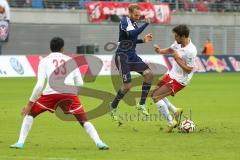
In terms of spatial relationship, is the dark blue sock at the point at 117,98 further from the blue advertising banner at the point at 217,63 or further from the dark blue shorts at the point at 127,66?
the blue advertising banner at the point at 217,63

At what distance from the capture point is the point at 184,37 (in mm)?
15406

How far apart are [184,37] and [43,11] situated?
1175 inches

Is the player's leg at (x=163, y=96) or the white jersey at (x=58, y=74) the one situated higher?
the white jersey at (x=58, y=74)

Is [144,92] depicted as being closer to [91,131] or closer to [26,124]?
[91,131]

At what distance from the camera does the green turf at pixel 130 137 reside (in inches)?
471

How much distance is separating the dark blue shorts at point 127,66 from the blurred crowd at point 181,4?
2670 centimetres

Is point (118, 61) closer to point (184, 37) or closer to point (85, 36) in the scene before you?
point (184, 37)

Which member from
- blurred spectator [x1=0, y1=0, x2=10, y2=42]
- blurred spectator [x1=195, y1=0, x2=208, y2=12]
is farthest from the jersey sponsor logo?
blurred spectator [x1=195, y1=0, x2=208, y2=12]

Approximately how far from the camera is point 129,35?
57.3 ft

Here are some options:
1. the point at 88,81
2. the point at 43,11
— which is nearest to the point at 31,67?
the point at 88,81

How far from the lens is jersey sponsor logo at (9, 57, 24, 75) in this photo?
34.8 m

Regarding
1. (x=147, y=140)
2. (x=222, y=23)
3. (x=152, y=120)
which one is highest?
(x=147, y=140)

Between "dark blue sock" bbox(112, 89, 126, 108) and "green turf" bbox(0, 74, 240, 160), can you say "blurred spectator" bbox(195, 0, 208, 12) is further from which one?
"dark blue sock" bbox(112, 89, 126, 108)

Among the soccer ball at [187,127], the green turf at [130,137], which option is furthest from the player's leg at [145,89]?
the soccer ball at [187,127]
